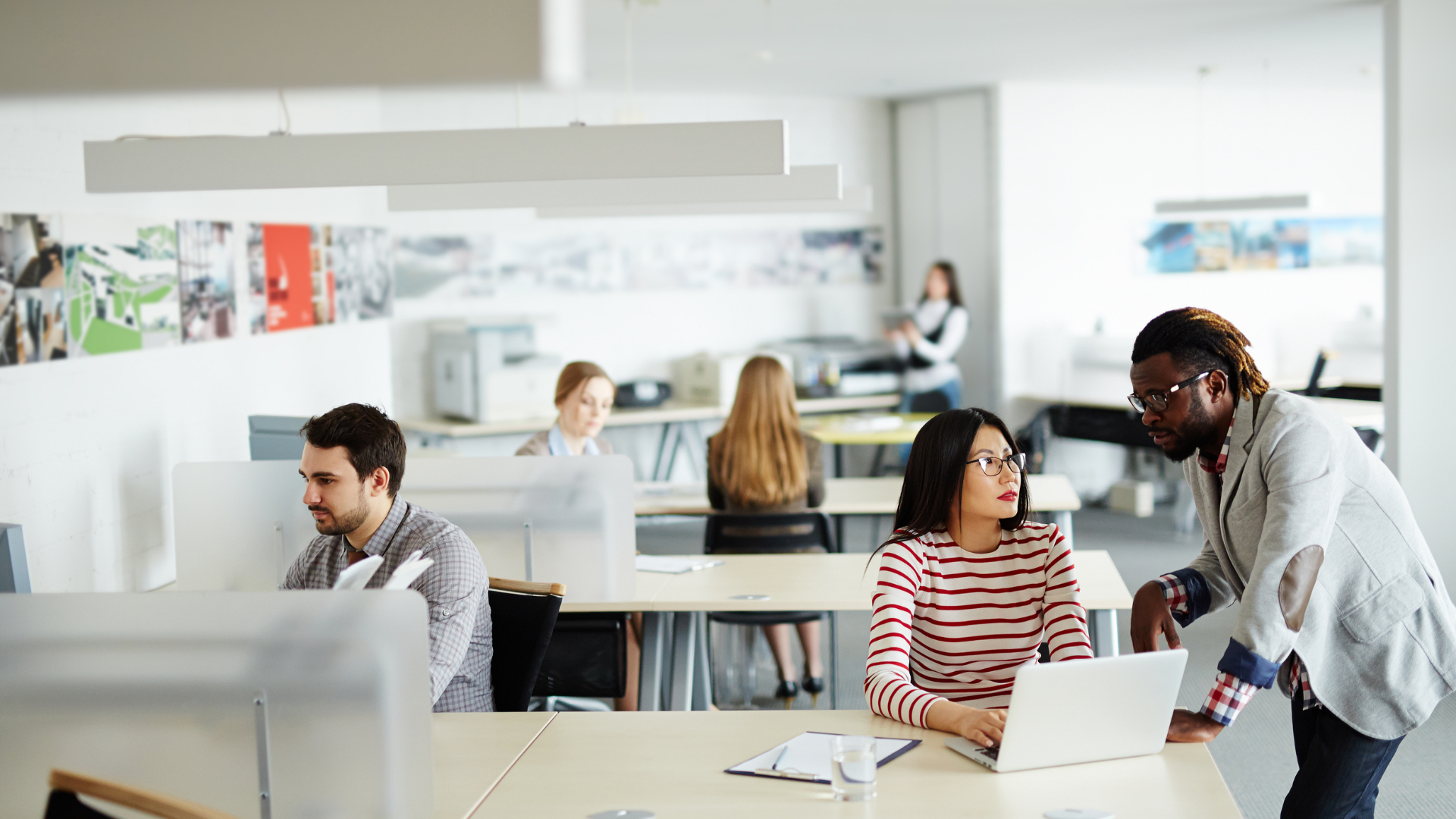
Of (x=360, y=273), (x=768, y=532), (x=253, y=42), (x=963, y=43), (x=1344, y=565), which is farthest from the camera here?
(x=963, y=43)

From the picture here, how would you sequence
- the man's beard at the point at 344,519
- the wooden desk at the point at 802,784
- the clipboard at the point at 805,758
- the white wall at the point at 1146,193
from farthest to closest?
the white wall at the point at 1146,193, the man's beard at the point at 344,519, the clipboard at the point at 805,758, the wooden desk at the point at 802,784

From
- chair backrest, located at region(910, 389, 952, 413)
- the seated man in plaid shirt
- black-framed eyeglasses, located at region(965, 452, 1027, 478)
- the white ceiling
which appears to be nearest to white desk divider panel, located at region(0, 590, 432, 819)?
the seated man in plaid shirt

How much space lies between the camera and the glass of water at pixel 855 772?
175 centimetres

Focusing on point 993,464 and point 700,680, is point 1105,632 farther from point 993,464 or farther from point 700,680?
point 993,464

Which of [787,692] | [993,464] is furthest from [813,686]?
[993,464]

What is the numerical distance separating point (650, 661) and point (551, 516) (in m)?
0.45

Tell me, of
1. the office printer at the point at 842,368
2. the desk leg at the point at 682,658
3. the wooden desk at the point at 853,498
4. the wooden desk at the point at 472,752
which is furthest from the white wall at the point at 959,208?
the wooden desk at the point at 472,752

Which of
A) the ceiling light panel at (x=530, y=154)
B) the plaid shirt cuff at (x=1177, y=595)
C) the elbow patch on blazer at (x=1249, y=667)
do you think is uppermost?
the ceiling light panel at (x=530, y=154)

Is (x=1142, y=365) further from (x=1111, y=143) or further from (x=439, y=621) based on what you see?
(x=1111, y=143)

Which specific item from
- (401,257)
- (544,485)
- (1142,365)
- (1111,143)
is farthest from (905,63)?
(1142,365)

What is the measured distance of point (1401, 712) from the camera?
1.90 metres

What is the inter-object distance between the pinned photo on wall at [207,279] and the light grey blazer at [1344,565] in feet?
10.7

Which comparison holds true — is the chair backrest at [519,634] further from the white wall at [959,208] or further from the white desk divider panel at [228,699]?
the white wall at [959,208]

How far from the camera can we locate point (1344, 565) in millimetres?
1891
